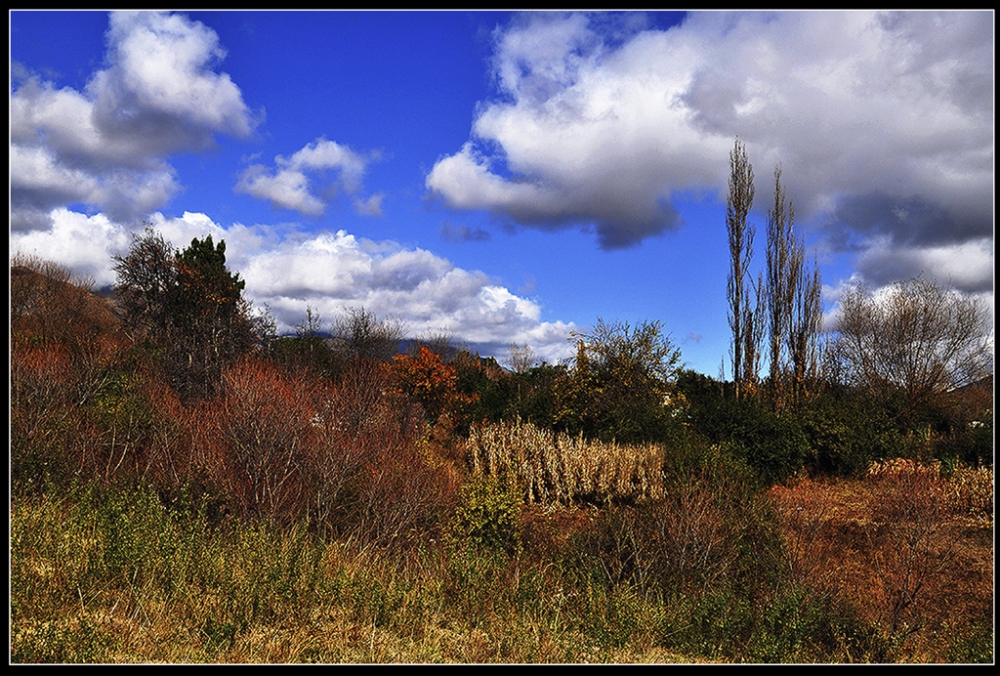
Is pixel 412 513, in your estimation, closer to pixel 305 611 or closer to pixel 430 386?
pixel 305 611

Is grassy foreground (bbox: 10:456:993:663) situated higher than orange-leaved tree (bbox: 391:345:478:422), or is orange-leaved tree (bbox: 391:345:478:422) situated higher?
orange-leaved tree (bbox: 391:345:478:422)

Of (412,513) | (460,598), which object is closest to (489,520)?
(412,513)

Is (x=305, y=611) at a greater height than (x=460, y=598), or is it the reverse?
(x=305, y=611)

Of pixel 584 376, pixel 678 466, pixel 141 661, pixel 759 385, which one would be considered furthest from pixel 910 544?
pixel 759 385

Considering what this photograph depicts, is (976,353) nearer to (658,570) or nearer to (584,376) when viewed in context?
(584,376)

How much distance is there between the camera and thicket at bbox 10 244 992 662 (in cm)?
450

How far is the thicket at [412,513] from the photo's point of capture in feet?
14.8

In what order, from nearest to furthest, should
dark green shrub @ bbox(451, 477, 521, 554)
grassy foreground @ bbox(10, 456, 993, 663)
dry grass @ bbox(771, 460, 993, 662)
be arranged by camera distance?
grassy foreground @ bbox(10, 456, 993, 663)
dry grass @ bbox(771, 460, 993, 662)
dark green shrub @ bbox(451, 477, 521, 554)

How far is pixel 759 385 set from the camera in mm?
22000

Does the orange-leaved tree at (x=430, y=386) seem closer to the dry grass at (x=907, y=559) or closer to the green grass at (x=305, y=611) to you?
the dry grass at (x=907, y=559)

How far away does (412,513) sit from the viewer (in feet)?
29.5

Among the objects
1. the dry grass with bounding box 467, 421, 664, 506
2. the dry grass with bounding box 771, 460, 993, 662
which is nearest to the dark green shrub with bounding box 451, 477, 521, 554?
the dry grass with bounding box 771, 460, 993, 662

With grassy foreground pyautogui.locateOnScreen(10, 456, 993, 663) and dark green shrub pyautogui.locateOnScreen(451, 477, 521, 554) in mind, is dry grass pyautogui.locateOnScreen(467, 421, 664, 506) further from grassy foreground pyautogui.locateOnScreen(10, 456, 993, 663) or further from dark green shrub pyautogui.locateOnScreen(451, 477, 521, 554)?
grassy foreground pyautogui.locateOnScreen(10, 456, 993, 663)

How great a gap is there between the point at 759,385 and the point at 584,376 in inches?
308
